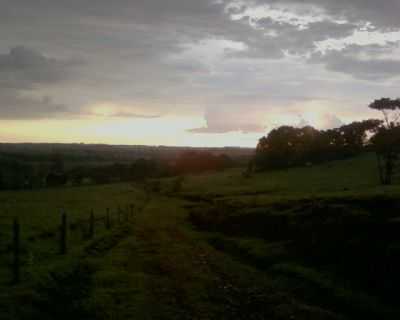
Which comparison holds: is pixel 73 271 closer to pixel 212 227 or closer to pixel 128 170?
pixel 212 227

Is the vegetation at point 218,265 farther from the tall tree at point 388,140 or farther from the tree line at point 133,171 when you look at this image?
the tree line at point 133,171

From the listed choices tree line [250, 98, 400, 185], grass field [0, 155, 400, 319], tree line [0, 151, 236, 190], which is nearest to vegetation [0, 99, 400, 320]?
grass field [0, 155, 400, 319]

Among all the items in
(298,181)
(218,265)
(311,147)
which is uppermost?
(311,147)

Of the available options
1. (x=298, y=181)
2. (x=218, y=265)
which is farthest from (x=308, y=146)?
(x=218, y=265)

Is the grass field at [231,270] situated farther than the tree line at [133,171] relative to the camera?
No

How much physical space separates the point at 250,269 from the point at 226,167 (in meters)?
141

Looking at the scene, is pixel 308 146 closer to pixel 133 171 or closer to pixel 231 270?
pixel 133 171

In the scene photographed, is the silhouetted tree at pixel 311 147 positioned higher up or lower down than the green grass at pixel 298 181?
higher up

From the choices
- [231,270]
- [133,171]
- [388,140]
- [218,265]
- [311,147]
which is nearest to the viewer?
[231,270]

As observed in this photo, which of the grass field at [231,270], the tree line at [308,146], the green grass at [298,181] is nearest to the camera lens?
the grass field at [231,270]

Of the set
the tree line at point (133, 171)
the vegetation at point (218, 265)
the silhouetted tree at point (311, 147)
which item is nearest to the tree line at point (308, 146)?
the silhouetted tree at point (311, 147)

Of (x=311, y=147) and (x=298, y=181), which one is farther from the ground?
(x=311, y=147)

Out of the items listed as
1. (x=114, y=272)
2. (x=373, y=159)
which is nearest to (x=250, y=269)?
(x=114, y=272)

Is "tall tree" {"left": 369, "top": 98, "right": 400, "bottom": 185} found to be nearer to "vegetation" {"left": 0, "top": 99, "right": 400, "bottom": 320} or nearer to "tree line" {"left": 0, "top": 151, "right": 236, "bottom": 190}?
"vegetation" {"left": 0, "top": 99, "right": 400, "bottom": 320}
